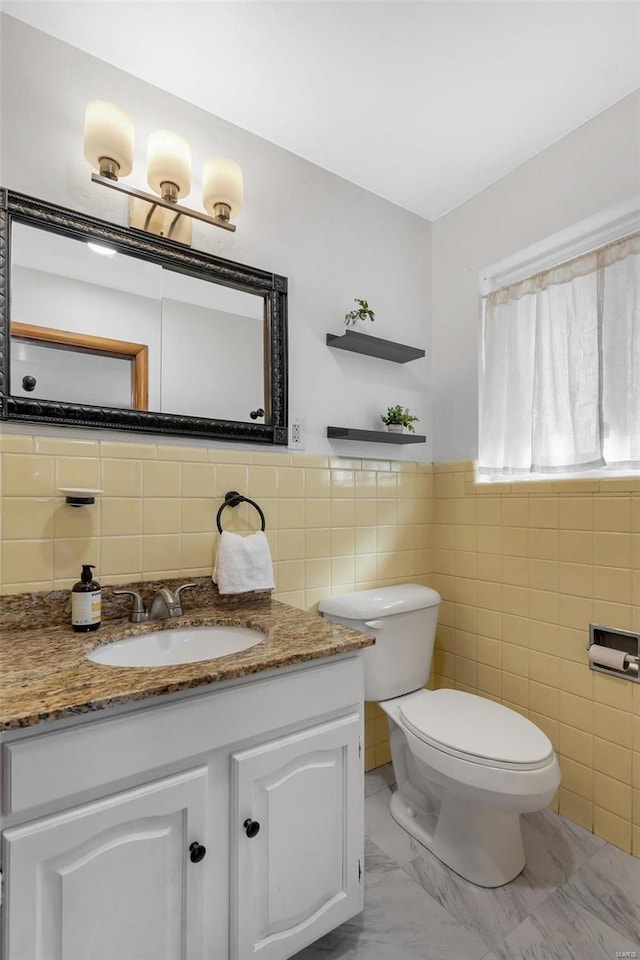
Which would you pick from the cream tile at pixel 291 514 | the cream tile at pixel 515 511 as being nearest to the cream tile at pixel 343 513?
the cream tile at pixel 291 514

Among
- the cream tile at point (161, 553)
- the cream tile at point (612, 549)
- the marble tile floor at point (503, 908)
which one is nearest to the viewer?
the marble tile floor at point (503, 908)

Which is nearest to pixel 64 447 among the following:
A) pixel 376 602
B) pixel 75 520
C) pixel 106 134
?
pixel 75 520

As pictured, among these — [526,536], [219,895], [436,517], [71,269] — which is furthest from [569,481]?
[71,269]

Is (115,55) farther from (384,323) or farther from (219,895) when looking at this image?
(219,895)

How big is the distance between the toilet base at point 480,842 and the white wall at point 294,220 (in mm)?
1240

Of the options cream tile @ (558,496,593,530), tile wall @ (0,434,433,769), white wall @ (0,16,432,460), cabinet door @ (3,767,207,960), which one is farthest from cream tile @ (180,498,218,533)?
cream tile @ (558,496,593,530)

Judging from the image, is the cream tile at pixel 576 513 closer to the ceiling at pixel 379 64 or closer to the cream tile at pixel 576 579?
the cream tile at pixel 576 579

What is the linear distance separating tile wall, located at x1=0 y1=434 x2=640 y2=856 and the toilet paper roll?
5cm

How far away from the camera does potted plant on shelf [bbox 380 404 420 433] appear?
1911 millimetres

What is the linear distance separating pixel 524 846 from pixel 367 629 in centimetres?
83

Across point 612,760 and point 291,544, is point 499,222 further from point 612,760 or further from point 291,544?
point 612,760

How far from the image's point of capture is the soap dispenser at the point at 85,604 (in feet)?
3.89

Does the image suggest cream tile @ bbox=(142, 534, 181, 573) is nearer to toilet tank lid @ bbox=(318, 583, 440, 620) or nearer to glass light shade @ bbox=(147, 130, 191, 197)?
toilet tank lid @ bbox=(318, 583, 440, 620)

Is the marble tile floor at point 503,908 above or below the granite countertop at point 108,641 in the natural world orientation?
below
